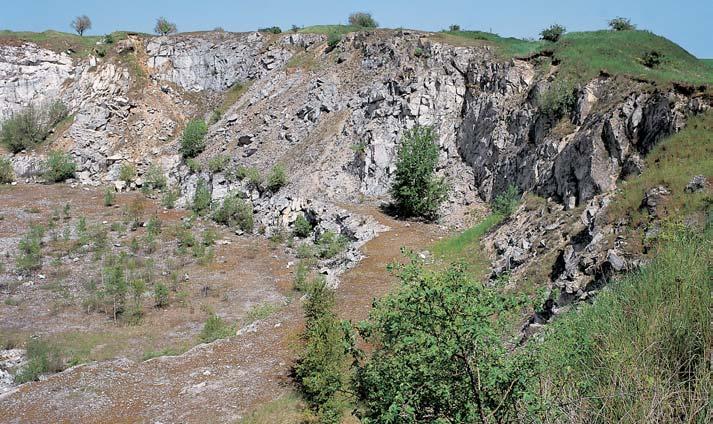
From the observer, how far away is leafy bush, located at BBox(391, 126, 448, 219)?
21469 millimetres

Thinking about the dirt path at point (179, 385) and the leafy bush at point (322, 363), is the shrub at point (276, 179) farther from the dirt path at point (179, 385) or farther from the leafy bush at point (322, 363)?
the leafy bush at point (322, 363)

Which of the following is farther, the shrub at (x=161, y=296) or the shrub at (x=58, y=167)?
the shrub at (x=58, y=167)

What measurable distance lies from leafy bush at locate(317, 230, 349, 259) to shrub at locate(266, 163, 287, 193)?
5.35 m

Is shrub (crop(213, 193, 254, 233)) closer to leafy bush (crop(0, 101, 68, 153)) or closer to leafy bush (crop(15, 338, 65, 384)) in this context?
leafy bush (crop(15, 338, 65, 384))

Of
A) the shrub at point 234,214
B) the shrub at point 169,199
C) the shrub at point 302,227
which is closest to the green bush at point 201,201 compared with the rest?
the shrub at point 169,199

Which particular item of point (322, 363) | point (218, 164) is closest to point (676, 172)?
point (322, 363)

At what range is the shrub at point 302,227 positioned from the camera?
2306 cm

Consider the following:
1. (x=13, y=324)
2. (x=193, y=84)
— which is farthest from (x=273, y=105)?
(x=13, y=324)

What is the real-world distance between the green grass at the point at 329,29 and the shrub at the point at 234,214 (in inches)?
658

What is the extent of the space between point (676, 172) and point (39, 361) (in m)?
15.4

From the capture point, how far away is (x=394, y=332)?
4289 mm

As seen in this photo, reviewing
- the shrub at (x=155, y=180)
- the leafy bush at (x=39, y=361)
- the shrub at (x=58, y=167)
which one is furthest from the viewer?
the shrub at (x=58, y=167)

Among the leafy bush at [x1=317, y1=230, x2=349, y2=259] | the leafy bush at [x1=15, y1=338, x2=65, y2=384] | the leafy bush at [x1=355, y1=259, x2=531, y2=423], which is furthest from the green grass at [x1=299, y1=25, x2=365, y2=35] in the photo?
the leafy bush at [x1=355, y1=259, x2=531, y2=423]

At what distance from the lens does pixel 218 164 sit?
94.1ft
